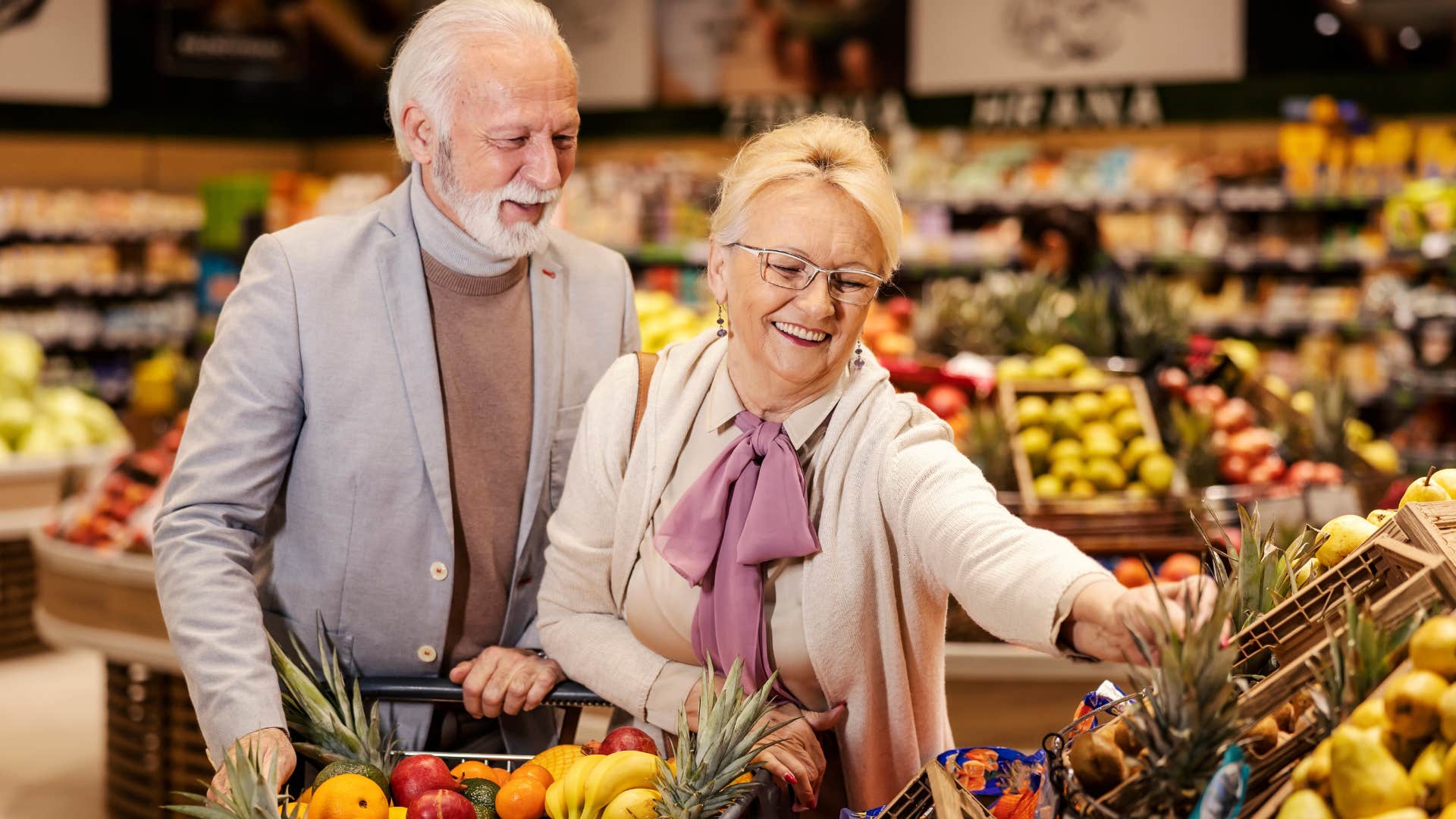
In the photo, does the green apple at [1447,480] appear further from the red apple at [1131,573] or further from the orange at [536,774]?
the red apple at [1131,573]

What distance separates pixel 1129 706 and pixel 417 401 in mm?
1109

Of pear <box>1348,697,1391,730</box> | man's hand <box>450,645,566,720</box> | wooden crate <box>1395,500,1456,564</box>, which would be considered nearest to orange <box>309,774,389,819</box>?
man's hand <box>450,645,566,720</box>

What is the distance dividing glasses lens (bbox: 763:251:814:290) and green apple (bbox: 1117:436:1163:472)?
2252 millimetres

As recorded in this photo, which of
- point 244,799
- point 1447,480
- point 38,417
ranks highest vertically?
point 1447,480

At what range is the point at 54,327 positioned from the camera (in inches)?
372

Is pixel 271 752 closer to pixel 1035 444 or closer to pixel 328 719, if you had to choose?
pixel 328 719

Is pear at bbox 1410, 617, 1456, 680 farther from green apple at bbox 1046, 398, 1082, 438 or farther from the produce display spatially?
the produce display

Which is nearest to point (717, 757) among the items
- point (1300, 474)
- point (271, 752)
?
point (271, 752)

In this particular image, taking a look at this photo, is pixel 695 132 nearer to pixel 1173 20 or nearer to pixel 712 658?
pixel 1173 20

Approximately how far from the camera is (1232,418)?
13.4 feet

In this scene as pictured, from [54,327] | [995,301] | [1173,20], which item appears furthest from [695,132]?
[995,301]

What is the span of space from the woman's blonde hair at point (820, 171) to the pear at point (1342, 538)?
62 cm

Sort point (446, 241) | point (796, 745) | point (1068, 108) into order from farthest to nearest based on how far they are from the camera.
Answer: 1. point (1068, 108)
2. point (446, 241)
3. point (796, 745)

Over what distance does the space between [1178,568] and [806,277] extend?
1.78 meters
